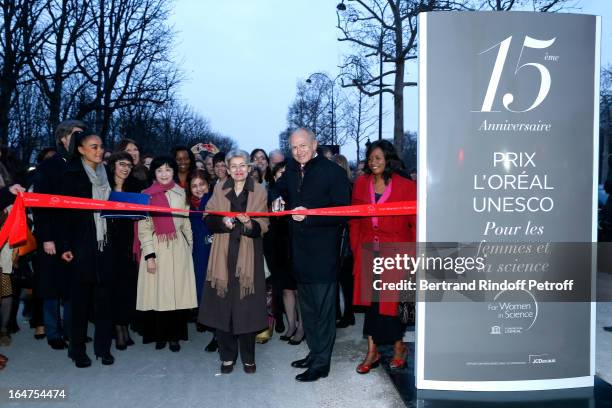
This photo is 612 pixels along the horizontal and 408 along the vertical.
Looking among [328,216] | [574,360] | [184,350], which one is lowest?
[184,350]

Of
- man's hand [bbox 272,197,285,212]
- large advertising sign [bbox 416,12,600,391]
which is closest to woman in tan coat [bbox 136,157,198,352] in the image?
man's hand [bbox 272,197,285,212]

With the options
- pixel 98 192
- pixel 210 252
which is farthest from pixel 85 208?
pixel 210 252

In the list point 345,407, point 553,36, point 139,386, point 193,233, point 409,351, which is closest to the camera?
point 553,36

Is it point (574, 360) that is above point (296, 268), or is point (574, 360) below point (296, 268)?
below

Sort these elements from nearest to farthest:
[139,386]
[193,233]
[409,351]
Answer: [139,386]
[409,351]
[193,233]

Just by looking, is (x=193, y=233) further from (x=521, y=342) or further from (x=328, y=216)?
(x=521, y=342)

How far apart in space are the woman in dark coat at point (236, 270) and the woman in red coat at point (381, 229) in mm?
889

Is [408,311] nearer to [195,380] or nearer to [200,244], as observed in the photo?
→ [195,380]

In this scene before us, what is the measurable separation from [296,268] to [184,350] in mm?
1753

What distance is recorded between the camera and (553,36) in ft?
12.9

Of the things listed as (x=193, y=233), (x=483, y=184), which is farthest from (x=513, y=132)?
(x=193, y=233)

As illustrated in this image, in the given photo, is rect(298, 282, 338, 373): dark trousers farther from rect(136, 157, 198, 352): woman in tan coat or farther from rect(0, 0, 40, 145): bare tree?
rect(0, 0, 40, 145): bare tree

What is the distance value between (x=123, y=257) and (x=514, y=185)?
3860mm

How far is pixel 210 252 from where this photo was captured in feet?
17.3
